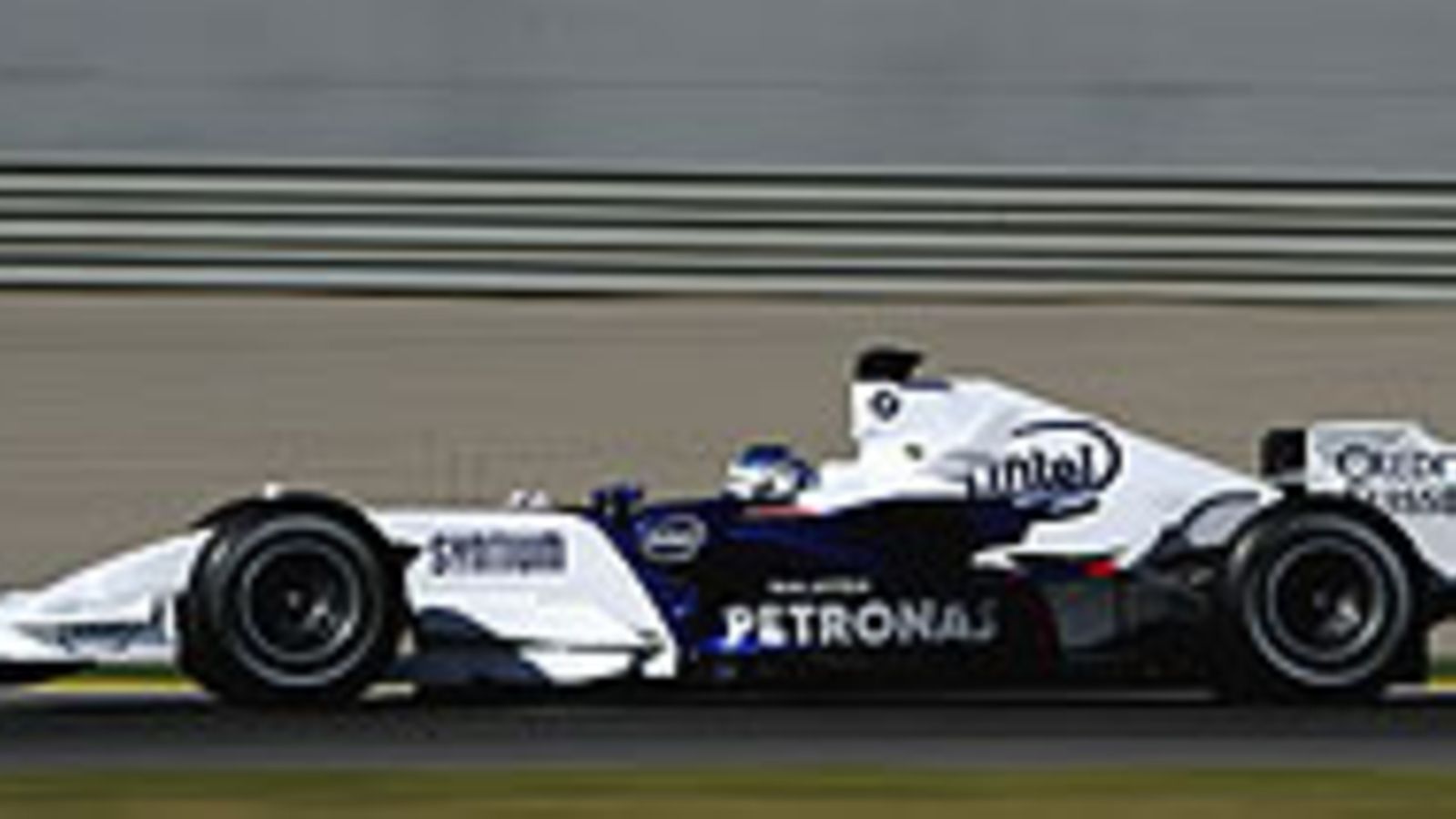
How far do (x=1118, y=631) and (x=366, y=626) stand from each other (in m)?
2.26

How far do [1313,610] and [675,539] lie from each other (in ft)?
6.40

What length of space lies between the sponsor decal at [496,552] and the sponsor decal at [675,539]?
0.26 metres

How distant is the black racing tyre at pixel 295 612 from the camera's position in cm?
1030

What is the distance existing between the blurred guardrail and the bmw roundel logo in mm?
3566

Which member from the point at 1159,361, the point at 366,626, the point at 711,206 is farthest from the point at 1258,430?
the point at 366,626

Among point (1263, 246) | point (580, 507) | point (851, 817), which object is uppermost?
point (1263, 246)

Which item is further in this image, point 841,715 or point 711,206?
point 711,206

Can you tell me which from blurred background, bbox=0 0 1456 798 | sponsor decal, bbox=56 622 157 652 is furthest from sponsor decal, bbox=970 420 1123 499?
blurred background, bbox=0 0 1456 798

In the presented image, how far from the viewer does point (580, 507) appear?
10.7 m

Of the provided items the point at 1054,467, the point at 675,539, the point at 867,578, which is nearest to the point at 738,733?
the point at 675,539

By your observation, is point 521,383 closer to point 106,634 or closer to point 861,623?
point 861,623

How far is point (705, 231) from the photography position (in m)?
14.8

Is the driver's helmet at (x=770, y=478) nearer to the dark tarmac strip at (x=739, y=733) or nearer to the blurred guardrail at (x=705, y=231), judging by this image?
the dark tarmac strip at (x=739, y=733)

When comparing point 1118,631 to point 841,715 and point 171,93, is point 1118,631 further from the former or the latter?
point 171,93
